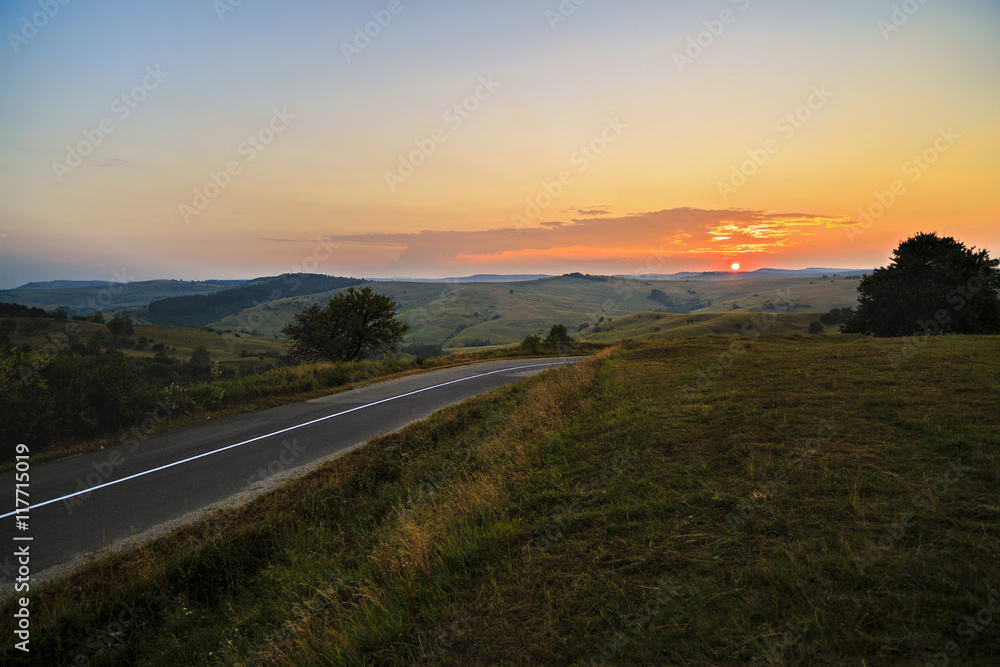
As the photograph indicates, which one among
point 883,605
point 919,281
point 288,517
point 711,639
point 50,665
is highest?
point 919,281

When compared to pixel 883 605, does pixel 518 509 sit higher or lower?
lower

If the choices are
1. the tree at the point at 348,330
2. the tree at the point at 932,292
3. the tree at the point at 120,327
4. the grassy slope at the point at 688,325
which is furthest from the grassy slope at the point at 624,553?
the tree at the point at 120,327

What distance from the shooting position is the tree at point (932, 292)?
91.4 feet

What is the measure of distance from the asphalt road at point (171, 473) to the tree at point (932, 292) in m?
35.0

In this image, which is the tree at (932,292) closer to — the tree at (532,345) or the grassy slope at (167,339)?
the tree at (532,345)

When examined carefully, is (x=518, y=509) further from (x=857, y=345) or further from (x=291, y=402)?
(x=857, y=345)

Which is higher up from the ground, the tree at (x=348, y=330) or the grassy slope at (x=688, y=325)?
the tree at (x=348, y=330)

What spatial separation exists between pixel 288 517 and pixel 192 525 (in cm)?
137

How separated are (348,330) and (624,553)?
27.7 m

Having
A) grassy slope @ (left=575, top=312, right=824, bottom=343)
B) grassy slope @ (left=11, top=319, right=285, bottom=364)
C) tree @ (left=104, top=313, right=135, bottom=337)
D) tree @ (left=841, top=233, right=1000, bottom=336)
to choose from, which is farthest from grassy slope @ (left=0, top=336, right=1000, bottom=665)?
tree @ (left=104, top=313, right=135, bottom=337)

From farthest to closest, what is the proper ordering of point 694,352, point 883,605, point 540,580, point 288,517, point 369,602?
point 694,352, point 288,517, point 369,602, point 540,580, point 883,605

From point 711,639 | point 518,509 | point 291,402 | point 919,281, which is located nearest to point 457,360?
point 291,402

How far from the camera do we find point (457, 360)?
94.9ft

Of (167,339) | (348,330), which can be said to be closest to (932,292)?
(348,330)
